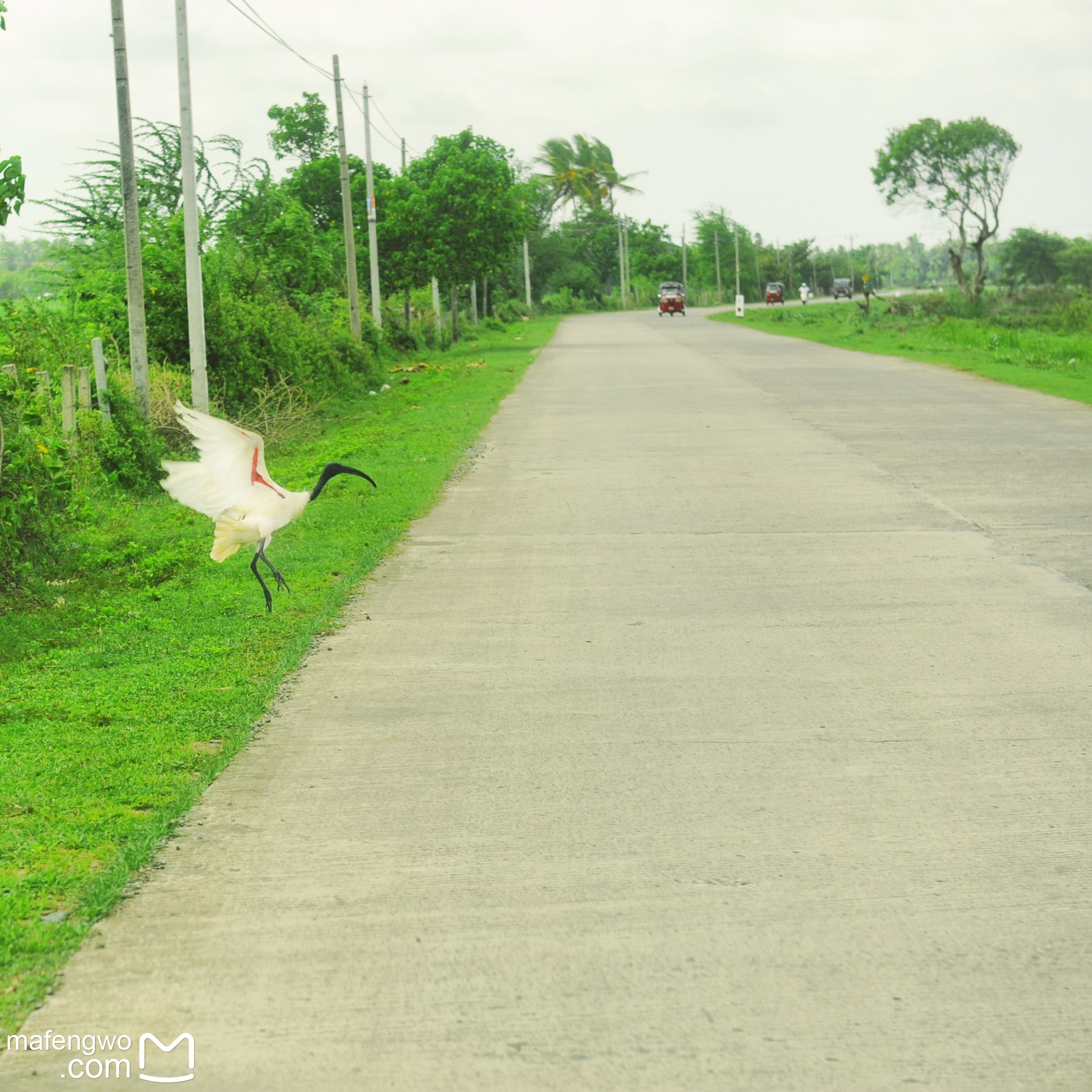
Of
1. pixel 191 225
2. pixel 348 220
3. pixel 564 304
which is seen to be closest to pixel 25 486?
pixel 191 225

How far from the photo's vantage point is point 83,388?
47.4 feet

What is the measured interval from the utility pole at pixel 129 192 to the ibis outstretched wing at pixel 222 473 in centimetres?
881

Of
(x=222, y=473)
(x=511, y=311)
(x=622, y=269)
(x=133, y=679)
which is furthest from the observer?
(x=622, y=269)

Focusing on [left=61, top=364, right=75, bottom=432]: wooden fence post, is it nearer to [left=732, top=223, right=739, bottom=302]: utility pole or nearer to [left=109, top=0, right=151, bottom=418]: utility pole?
[left=109, top=0, right=151, bottom=418]: utility pole

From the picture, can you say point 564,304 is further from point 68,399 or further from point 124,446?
point 68,399

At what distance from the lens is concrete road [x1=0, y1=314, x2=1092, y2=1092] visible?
3354mm

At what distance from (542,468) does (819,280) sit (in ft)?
399

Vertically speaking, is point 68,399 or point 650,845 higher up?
point 68,399

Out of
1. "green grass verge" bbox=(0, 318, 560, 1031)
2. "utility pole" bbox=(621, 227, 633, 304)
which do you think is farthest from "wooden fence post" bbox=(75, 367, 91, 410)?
"utility pole" bbox=(621, 227, 633, 304)

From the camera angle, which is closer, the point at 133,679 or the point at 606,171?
the point at 133,679

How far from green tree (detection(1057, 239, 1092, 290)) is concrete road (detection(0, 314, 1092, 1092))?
85.6 metres

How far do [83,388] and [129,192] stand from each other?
93.8 inches

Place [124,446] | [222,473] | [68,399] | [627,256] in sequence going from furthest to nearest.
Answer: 1. [627,256]
2. [124,446]
3. [68,399]
4. [222,473]

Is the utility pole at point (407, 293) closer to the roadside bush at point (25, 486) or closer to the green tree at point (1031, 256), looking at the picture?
the roadside bush at point (25, 486)
